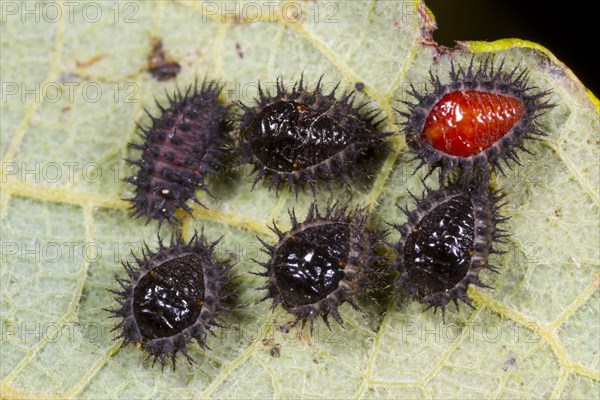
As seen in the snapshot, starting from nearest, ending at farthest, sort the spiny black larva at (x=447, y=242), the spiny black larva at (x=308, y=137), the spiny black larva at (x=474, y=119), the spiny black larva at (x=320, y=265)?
the spiny black larva at (x=474, y=119)
the spiny black larva at (x=447, y=242)
the spiny black larva at (x=320, y=265)
the spiny black larva at (x=308, y=137)

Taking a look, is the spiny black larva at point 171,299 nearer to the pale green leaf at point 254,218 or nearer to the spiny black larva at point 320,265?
the pale green leaf at point 254,218

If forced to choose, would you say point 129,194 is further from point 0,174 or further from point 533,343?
point 533,343

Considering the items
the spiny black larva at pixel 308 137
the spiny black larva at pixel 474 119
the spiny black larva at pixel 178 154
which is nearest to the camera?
the spiny black larva at pixel 474 119

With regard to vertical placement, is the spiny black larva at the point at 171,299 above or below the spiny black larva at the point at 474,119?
below

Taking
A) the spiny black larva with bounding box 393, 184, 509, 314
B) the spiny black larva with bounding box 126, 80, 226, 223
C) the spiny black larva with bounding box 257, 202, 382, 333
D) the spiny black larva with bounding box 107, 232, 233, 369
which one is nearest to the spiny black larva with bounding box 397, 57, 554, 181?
the spiny black larva with bounding box 393, 184, 509, 314

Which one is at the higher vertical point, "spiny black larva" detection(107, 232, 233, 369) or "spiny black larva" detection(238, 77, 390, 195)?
"spiny black larva" detection(238, 77, 390, 195)

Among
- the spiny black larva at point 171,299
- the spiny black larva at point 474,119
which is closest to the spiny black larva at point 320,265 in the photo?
the spiny black larva at point 171,299

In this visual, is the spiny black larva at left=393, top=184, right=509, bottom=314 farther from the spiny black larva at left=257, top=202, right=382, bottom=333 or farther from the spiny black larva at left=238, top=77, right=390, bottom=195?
the spiny black larva at left=238, top=77, right=390, bottom=195

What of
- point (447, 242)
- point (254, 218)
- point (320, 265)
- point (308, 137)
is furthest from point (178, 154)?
point (447, 242)
